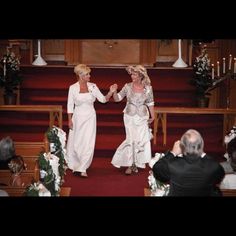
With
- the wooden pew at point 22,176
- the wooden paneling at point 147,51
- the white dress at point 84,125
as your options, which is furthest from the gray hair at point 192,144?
the wooden paneling at point 147,51

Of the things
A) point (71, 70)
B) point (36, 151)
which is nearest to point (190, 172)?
point (36, 151)

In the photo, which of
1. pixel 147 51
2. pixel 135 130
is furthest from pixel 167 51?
pixel 135 130

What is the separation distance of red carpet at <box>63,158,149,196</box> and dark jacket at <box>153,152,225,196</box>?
111 inches

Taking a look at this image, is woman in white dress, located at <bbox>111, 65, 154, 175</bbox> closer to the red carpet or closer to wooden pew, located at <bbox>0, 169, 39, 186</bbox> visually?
the red carpet

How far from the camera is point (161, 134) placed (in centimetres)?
1212

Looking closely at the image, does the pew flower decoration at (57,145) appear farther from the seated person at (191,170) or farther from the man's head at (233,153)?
the seated person at (191,170)

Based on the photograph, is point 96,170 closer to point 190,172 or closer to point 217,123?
point 217,123

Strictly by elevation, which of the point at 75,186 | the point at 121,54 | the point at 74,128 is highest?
the point at 121,54

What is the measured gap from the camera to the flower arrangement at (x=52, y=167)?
746 cm

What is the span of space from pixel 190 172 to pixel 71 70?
806cm

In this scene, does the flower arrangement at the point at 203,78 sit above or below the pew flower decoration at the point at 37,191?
above

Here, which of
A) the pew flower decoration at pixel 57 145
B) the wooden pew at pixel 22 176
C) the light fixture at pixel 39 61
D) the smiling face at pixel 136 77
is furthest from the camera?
the light fixture at pixel 39 61

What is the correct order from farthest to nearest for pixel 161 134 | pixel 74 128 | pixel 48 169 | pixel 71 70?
pixel 71 70, pixel 161 134, pixel 74 128, pixel 48 169

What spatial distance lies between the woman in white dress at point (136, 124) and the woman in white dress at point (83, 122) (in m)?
0.35
